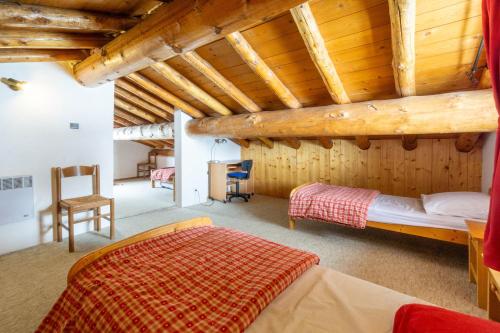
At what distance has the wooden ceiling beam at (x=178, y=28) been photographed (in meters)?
1.60

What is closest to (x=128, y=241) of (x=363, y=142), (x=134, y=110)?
(x=363, y=142)

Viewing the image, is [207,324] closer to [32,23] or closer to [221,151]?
[32,23]

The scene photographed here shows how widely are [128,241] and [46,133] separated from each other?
7.98 ft

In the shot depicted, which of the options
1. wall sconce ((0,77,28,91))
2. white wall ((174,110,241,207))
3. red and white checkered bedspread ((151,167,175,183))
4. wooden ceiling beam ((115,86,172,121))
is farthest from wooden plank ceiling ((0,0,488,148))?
red and white checkered bedspread ((151,167,175,183))

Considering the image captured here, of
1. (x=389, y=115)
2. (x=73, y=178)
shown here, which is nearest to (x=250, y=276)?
(x=389, y=115)

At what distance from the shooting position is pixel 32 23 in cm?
184

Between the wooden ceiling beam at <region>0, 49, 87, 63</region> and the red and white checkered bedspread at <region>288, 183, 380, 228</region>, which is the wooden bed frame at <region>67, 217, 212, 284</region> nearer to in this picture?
the red and white checkered bedspread at <region>288, 183, 380, 228</region>

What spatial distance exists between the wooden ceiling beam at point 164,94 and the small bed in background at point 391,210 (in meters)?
2.44

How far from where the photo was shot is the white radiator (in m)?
2.79

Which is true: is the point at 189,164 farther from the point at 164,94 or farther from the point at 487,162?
the point at 487,162

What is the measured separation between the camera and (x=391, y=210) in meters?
2.89

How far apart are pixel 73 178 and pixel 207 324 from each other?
3.28m

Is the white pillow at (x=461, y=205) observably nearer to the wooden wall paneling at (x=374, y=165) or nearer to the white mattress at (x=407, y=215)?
the white mattress at (x=407, y=215)

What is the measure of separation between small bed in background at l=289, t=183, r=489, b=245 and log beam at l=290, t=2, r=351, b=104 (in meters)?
1.23
